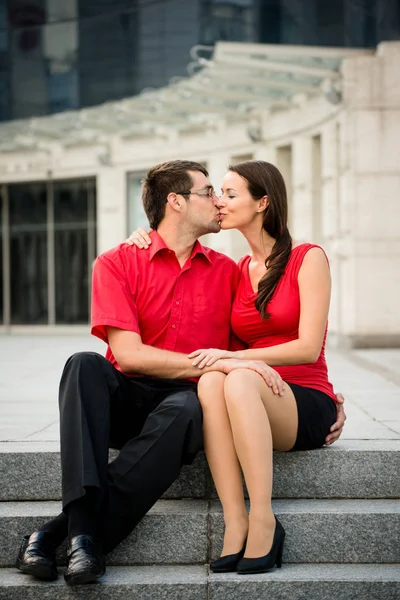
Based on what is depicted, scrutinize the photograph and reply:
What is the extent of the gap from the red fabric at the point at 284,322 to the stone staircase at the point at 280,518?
1.11 ft

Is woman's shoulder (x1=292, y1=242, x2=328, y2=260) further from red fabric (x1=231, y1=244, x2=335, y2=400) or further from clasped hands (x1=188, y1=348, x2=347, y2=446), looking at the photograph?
clasped hands (x1=188, y1=348, x2=347, y2=446)

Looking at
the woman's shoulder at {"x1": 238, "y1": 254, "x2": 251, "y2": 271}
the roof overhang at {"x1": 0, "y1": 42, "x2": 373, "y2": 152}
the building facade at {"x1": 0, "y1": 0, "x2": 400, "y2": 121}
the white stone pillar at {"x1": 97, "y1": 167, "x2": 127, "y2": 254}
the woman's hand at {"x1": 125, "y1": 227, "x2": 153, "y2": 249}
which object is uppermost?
the building facade at {"x1": 0, "y1": 0, "x2": 400, "y2": 121}

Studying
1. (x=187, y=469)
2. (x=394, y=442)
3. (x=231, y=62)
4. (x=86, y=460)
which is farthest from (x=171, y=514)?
(x=231, y=62)

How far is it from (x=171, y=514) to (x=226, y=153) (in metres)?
13.7

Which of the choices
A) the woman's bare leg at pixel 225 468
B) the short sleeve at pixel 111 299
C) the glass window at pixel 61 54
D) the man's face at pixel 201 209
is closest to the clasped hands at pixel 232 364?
the woman's bare leg at pixel 225 468

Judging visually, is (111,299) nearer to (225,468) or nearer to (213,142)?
(225,468)

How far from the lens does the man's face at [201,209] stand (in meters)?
4.55

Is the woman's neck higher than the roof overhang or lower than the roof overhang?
lower

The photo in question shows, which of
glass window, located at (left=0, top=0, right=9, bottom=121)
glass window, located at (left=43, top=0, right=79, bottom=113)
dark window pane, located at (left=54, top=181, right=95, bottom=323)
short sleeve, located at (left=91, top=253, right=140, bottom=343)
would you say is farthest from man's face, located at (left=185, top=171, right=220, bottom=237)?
dark window pane, located at (left=54, top=181, right=95, bottom=323)

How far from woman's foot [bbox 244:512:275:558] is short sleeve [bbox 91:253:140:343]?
103cm

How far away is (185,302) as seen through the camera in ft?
14.5

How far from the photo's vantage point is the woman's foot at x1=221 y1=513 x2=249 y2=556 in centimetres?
379

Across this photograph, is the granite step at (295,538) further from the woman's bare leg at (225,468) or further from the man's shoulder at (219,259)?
the man's shoulder at (219,259)

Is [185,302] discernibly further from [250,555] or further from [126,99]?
[126,99]
